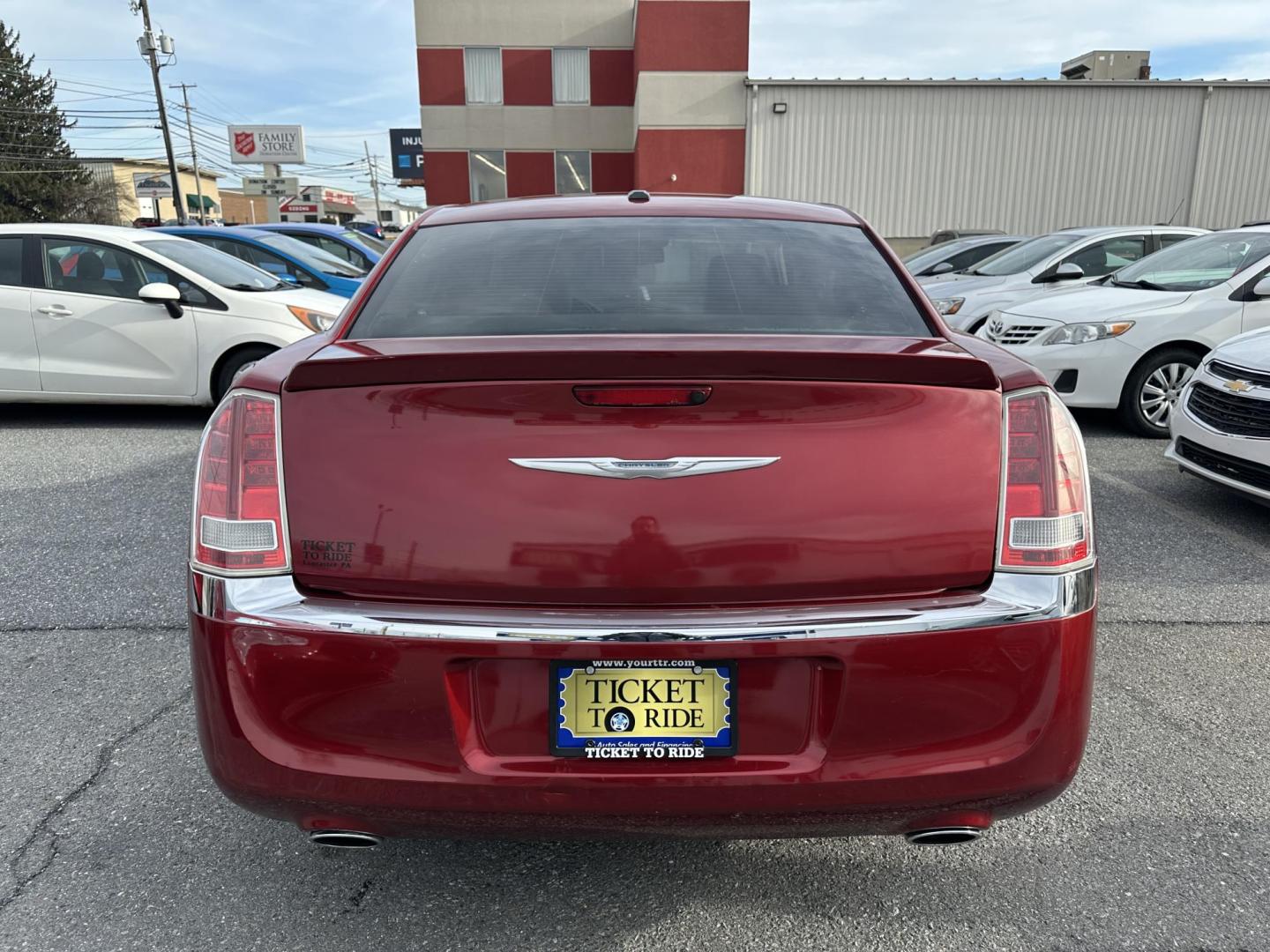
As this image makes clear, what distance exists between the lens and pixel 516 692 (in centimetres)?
172

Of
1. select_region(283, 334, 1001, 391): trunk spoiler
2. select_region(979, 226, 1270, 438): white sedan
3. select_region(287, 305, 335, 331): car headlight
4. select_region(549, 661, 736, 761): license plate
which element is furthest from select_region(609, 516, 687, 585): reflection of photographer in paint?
select_region(287, 305, 335, 331): car headlight

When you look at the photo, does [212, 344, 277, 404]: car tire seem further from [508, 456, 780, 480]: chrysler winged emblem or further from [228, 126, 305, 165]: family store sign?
[228, 126, 305, 165]: family store sign

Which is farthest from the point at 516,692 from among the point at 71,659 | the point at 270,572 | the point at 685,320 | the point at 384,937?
the point at 71,659

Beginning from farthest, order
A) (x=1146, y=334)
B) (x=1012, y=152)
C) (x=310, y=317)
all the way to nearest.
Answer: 1. (x=1012, y=152)
2. (x=310, y=317)
3. (x=1146, y=334)

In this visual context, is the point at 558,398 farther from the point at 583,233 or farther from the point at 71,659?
the point at 71,659

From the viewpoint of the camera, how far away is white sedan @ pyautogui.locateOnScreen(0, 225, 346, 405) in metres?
6.96

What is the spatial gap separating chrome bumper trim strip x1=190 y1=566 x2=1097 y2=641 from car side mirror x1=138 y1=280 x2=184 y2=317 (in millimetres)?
5811

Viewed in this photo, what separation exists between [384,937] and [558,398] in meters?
1.28

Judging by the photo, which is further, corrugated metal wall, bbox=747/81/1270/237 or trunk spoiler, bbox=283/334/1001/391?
corrugated metal wall, bbox=747/81/1270/237

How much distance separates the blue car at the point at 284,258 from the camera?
33.1ft

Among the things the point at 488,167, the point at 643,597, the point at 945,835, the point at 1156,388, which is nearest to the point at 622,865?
the point at 945,835

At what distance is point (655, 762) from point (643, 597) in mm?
317

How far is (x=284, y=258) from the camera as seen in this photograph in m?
10.2

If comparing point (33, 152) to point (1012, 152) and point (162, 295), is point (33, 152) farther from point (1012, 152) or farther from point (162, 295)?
point (162, 295)
